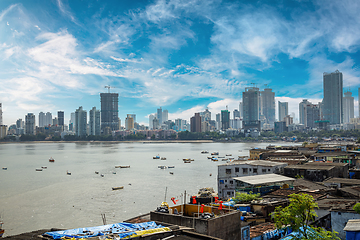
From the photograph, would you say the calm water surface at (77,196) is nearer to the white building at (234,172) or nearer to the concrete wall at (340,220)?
the white building at (234,172)

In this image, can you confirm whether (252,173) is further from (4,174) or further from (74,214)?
(4,174)

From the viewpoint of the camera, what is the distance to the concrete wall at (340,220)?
38.6ft

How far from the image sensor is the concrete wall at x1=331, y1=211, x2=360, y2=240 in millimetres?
11778

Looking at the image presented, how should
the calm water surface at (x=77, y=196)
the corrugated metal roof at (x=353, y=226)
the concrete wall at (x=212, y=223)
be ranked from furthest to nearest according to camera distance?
the calm water surface at (x=77, y=196)
the corrugated metal roof at (x=353, y=226)
the concrete wall at (x=212, y=223)

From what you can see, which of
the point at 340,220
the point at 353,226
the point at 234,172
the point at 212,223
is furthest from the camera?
the point at 234,172

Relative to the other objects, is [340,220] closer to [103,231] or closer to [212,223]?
[212,223]

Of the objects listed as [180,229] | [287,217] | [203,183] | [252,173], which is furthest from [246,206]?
[203,183]

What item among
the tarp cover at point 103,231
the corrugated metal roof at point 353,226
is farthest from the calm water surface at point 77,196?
the corrugated metal roof at point 353,226

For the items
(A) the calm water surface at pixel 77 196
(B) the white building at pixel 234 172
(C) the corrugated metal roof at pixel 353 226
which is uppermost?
(C) the corrugated metal roof at pixel 353 226

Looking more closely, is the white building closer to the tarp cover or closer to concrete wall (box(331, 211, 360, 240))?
concrete wall (box(331, 211, 360, 240))

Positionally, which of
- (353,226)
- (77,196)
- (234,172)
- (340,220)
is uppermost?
(353,226)

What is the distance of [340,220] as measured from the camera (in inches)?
474

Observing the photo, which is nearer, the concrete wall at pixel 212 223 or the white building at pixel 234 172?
the concrete wall at pixel 212 223

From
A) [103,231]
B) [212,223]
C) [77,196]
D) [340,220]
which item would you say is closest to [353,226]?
[340,220]
